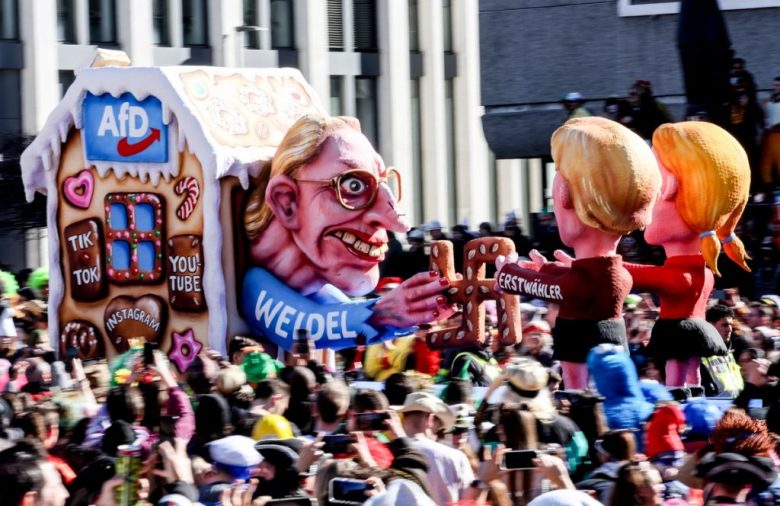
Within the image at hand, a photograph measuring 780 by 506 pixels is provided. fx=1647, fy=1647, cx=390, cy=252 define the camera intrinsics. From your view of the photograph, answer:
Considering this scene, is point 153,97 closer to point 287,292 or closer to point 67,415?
point 287,292

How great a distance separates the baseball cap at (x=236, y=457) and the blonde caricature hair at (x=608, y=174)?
427 cm

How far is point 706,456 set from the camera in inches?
258

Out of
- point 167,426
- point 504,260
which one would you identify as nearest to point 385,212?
point 504,260

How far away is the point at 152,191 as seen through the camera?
39.5 feet

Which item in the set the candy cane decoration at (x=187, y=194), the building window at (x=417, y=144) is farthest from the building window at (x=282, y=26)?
the candy cane decoration at (x=187, y=194)

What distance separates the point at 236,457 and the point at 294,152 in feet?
17.3

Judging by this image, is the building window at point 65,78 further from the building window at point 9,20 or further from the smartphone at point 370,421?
the smartphone at point 370,421

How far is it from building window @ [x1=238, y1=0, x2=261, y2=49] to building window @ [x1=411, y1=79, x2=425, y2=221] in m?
3.97

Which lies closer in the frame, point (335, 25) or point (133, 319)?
point (133, 319)

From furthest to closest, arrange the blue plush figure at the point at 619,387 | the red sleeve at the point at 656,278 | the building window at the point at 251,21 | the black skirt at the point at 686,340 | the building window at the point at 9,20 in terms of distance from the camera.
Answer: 1. the building window at the point at 251,21
2. the building window at the point at 9,20
3. the red sleeve at the point at 656,278
4. the black skirt at the point at 686,340
5. the blue plush figure at the point at 619,387

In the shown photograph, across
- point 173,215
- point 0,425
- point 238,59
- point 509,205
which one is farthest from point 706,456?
point 509,205

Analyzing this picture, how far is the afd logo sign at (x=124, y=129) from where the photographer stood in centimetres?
1186

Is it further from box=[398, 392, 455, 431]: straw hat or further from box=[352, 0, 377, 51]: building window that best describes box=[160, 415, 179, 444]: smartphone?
box=[352, 0, 377, 51]: building window

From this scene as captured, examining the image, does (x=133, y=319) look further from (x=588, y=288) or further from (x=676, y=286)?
(x=676, y=286)
